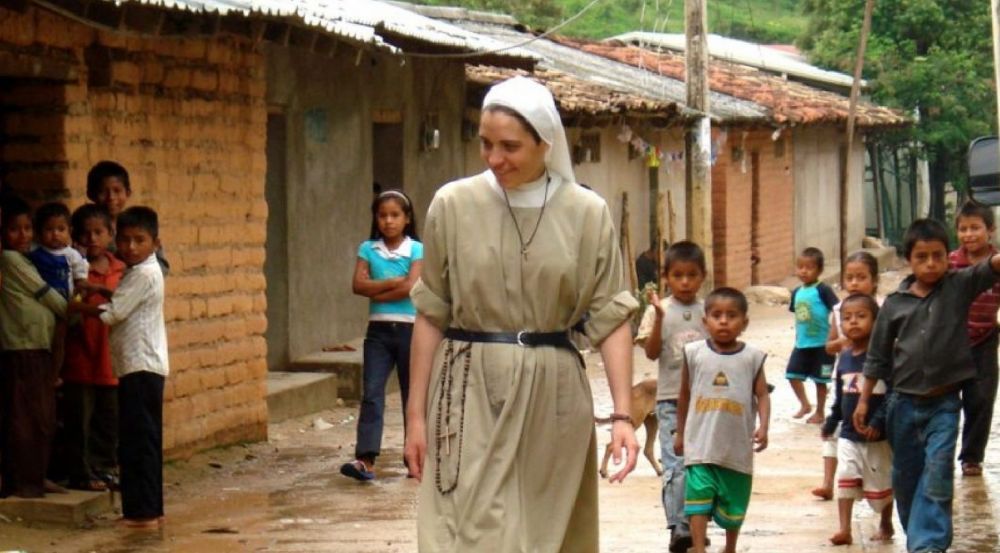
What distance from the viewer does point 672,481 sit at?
8086mm

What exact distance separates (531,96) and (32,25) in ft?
15.0

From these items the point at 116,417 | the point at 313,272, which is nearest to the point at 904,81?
the point at 313,272

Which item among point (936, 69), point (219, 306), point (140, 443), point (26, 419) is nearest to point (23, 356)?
point (26, 419)

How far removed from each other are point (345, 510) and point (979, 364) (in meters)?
3.46

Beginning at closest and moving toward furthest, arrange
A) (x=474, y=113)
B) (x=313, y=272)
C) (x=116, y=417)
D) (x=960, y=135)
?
(x=116, y=417)
(x=313, y=272)
(x=474, y=113)
(x=960, y=135)

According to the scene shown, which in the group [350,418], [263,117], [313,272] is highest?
[263,117]

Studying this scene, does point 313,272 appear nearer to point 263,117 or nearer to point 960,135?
point 263,117

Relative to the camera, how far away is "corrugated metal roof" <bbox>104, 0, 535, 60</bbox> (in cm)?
916

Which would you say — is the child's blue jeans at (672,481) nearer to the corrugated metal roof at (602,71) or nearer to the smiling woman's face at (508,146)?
the smiling woman's face at (508,146)

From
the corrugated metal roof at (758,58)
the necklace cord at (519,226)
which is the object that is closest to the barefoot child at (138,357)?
the necklace cord at (519,226)

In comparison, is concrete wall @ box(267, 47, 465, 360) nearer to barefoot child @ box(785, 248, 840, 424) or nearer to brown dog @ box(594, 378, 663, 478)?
barefoot child @ box(785, 248, 840, 424)

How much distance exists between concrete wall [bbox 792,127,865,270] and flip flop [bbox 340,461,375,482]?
862 inches

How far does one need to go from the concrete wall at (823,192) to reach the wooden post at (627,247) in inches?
360

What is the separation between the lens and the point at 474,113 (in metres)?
18.0
